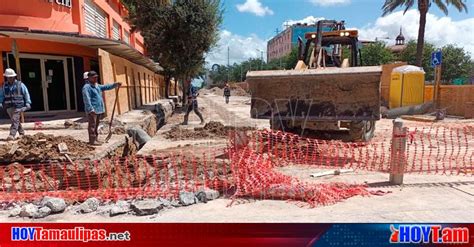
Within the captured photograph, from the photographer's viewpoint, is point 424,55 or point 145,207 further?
point 424,55

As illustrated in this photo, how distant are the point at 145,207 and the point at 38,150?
3296 millimetres

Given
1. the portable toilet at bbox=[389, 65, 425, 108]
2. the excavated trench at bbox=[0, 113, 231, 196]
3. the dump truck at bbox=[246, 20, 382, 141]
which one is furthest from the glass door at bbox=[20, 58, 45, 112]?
the portable toilet at bbox=[389, 65, 425, 108]

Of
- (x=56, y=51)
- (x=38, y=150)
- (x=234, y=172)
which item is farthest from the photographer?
(x=56, y=51)

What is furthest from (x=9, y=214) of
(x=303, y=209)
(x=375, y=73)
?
(x=375, y=73)

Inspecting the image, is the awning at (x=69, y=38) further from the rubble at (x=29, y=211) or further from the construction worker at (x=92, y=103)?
the rubble at (x=29, y=211)

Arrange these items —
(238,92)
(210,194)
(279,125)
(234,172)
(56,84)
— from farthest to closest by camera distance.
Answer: (238,92), (56,84), (279,125), (234,172), (210,194)

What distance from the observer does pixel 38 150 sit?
641 centimetres

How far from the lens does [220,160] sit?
665cm

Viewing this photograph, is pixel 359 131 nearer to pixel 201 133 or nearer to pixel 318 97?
pixel 318 97

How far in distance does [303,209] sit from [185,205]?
1527mm

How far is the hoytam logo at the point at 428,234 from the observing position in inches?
119

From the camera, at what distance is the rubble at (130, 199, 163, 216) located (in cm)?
430

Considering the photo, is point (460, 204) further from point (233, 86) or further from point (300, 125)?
point (233, 86)

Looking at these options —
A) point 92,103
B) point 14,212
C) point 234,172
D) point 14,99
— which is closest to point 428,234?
point 234,172
